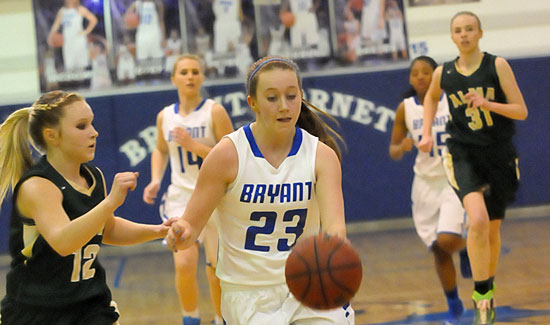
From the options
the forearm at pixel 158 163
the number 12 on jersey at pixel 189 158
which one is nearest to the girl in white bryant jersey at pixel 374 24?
the forearm at pixel 158 163

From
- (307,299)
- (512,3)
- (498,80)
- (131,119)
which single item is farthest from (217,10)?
(307,299)

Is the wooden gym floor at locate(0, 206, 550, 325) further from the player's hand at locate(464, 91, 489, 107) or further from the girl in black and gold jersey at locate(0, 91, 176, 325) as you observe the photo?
the girl in black and gold jersey at locate(0, 91, 176, 325)

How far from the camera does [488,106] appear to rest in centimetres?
476

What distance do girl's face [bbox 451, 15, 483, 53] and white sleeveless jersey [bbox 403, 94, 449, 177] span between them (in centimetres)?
122

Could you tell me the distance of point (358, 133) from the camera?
9.68 m

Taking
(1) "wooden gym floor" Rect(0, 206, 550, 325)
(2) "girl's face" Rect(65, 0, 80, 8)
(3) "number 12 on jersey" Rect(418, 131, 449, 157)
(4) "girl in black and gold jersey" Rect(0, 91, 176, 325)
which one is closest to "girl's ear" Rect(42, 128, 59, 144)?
(4) "girl in black and gold jersey" Rect(0, 91, 176, 325)

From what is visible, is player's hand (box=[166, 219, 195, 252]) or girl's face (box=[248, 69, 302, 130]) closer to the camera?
player's hand (box=[166, 219, 195, 252])

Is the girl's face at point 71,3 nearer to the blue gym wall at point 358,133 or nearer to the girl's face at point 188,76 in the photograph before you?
the blue gym wall at point 358,133

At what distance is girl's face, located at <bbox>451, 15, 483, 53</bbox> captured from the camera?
502cm

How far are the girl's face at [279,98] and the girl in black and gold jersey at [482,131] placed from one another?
2.20 meters

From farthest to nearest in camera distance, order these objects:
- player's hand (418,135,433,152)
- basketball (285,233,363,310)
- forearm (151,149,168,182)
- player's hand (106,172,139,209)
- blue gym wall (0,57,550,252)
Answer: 1. blue gym wall (0,57,550,252)
2. forearm (151,149,168,182)
3. player's hand (418,135,433,152)
4. player's hand (106,172,139,209)
5. basketball (285,233,363,310)

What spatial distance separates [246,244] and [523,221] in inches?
286

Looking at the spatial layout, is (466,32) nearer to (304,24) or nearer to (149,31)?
(304,24)

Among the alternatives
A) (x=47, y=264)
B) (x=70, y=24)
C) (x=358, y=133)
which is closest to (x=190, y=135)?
(x=47, y=264)
